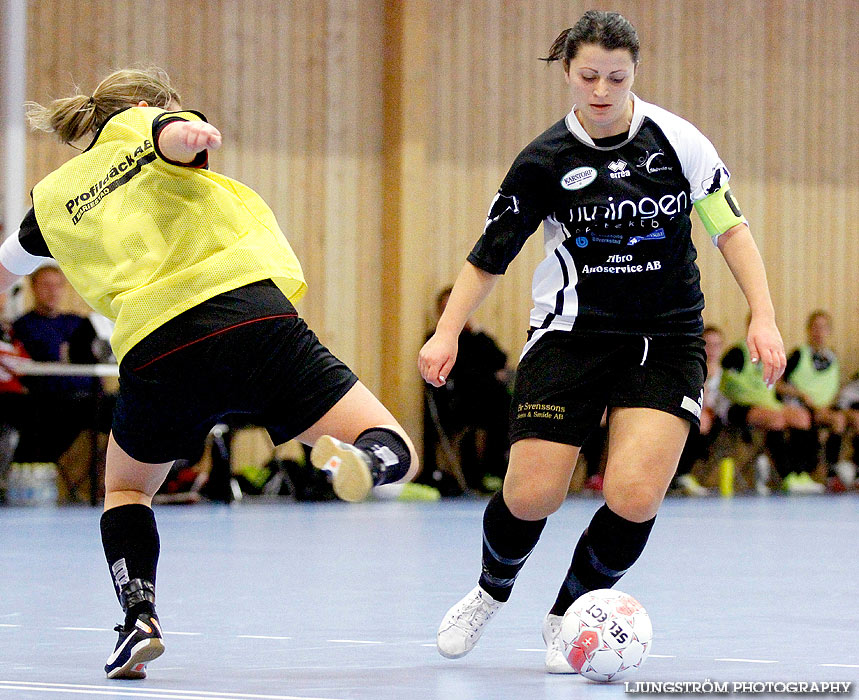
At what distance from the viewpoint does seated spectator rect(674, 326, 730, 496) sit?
40.5 feet

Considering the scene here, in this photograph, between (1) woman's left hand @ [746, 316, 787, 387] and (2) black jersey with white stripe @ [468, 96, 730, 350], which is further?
(2) black jersey with white stripe @ [468, 96, 730, 350]

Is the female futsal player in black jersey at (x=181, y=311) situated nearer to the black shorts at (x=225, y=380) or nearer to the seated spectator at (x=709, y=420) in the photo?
the black shorts at (x=225, y=380)

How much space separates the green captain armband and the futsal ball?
3.41 ft

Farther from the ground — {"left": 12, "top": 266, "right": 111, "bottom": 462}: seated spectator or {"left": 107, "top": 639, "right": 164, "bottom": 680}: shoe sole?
{"left": 107, "top": 639, "right": 164, "bottom": 680}: shoe sole

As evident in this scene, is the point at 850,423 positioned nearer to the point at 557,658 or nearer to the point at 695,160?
the point at 695,160

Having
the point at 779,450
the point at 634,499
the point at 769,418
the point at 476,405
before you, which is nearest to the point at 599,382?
the point at 634,499

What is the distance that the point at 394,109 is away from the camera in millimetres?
12516

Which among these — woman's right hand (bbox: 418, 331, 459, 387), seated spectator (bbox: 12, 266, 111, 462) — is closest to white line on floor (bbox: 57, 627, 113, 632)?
woman's right hand (bbox: 418, 331, 459, 387)

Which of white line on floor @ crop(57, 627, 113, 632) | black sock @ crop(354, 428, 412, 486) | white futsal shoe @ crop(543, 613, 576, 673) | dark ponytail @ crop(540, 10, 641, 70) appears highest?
dark ponytail @ crop(540, 10, 641, 70)

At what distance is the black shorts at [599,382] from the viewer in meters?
3.88

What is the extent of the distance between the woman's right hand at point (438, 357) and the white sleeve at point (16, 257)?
1044 mm

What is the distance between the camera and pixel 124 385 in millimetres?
3559

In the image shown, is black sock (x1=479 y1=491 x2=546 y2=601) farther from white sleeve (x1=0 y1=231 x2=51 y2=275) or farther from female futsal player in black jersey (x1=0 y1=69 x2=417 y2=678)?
white sleeve (x1=0 y1=231 x2=51 y2=275)

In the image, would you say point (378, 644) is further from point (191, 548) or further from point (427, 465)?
point (427, 465)
